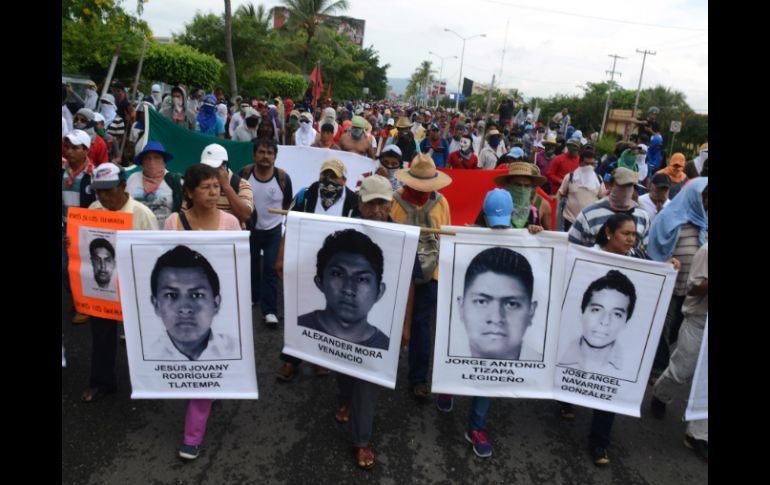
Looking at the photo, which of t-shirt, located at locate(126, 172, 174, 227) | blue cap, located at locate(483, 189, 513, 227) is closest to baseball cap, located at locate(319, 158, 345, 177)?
t-shirt, located at locate(126, 172, 174, 227)

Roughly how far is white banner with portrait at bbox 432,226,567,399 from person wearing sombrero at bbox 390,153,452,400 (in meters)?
0.47

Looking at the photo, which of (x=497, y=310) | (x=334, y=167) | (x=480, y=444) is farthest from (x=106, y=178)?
(x=480, y=444)

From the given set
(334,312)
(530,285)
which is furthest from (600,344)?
(334,312)

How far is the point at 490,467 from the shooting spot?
11.1 ft

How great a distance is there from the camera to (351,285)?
10.4 ft

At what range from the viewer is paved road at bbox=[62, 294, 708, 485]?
3201 mm

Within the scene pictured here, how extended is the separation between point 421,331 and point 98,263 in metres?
2.26

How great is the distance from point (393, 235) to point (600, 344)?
1.49 meters

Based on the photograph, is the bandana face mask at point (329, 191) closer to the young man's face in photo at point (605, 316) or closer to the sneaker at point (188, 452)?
the sneaker at point (188, 452)

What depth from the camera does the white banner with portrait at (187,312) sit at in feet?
10.1

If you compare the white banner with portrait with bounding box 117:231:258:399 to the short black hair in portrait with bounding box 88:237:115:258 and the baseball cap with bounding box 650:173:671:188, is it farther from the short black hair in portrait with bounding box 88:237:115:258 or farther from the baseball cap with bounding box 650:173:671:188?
the baseball cap with bounding box 650:173:671:188

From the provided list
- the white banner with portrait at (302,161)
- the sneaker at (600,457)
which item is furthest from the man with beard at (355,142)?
the sneaker at (600,457)

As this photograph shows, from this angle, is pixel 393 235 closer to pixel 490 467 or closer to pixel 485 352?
pixel 485 352
